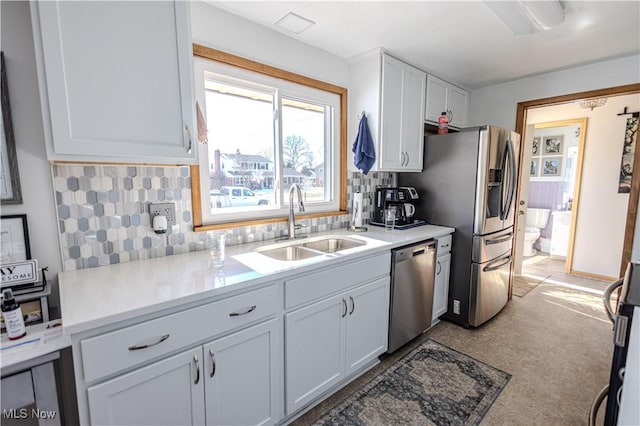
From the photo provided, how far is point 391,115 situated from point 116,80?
1.95 metres

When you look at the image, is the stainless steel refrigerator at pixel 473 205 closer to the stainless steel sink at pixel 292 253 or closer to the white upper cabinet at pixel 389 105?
the white upper cabinet at pixel 389 105

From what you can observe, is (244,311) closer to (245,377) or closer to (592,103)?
(245,377)

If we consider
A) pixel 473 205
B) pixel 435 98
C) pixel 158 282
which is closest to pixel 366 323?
pixel 158 282

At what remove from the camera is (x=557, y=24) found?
74.7 inches

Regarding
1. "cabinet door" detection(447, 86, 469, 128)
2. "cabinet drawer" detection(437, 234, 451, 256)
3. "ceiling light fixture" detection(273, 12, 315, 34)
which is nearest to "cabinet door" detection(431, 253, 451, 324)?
"cabinet drawer" detection(437, 234, 451, 256)

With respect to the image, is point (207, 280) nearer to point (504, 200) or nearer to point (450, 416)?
point (450, 416)

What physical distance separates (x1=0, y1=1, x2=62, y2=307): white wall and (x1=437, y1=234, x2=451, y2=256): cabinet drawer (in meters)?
2.55

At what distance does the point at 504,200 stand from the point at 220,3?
8.87ft

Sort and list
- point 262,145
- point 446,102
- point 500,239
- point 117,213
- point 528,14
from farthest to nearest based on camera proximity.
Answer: point 446,102 → point 500,239 → point 262,145 → point 528,14 → point 117,213

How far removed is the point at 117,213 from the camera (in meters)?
1.54

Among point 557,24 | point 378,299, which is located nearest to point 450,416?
point 378,299

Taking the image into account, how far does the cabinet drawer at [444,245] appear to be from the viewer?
2535mm

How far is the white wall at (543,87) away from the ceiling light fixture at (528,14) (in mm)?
1263

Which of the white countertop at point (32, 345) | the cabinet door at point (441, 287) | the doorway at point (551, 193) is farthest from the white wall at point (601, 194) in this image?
the white countertop at point (32, 345)
